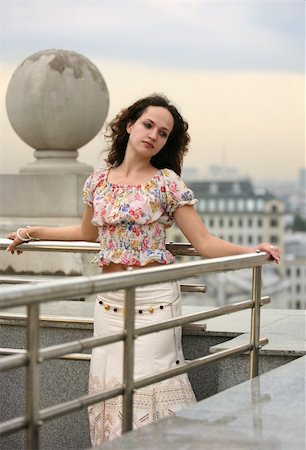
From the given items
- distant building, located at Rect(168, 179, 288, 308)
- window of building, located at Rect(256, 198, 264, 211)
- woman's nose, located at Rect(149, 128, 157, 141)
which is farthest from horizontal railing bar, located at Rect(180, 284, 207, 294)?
window of building, located at Rect(256, 198, 264, 211)

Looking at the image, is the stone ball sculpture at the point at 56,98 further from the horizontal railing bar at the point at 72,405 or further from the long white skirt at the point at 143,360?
the horizontal railing bar at the point at 72,405

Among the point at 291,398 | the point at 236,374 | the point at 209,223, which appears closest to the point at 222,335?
the point at 236,374

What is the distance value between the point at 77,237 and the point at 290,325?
1824 millimetres

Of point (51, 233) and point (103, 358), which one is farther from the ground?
point (51, 233)

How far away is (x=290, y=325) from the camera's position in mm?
7312

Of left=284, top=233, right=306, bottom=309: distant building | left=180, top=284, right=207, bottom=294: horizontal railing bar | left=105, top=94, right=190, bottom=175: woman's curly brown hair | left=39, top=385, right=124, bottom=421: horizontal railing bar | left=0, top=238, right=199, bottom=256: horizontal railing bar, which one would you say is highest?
left=105, top=94, right=190, bottom=175: woman's curly brown hair

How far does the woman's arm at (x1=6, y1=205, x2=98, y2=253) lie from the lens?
6035 mm

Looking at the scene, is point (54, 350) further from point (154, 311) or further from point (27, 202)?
point (27, 202)

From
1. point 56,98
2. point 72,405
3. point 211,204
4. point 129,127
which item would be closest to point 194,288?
point 129,127

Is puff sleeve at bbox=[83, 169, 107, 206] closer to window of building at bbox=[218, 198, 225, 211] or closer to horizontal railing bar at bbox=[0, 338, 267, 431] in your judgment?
horizontal railing bar at bbox=[0, 338, 267, 431]

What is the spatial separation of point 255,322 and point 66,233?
3.95ft

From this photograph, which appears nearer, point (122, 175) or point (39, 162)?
point (122, 175)

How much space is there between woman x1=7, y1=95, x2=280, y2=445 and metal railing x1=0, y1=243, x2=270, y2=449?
0.36 metres

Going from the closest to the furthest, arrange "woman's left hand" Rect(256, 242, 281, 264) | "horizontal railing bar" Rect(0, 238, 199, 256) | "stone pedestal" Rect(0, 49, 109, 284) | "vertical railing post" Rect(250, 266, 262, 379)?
"woman's left hand" Rect(256, 242, 281, 264), "vertical railing post" Rect(250, 266, 262, 379), "horizontal railing bar" Rect(0, 238, 199, 256), "stone pedestal" Rect(0, 49, 109, 284)
